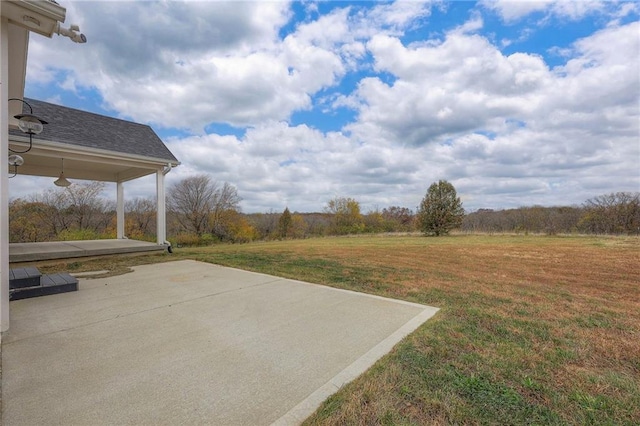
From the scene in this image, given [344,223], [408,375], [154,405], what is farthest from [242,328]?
[344,223]

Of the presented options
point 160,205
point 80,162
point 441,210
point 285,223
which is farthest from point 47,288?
point 285,223

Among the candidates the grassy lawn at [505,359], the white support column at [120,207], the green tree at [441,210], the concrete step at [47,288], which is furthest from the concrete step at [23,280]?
the green tree at [441,210]

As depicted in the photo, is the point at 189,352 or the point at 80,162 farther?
the point at 80,162

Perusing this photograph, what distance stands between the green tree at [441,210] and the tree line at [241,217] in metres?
0.07

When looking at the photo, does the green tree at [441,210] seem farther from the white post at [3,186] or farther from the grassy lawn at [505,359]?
the white post at [3,186]

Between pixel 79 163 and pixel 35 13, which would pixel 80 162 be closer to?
pixel 79 163

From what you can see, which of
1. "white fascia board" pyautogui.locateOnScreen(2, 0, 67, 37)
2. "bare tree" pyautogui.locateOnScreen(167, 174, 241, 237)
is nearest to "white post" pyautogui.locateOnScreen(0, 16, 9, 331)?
"white fascia board" pyautogui.locateOnScreen(2, 0, 67, 37)

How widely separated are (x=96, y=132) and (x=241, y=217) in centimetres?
2060

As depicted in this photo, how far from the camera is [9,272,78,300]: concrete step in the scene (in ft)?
12.5

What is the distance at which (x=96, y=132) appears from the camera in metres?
7.53

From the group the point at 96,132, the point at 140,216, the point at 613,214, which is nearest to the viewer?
the point at 96,132

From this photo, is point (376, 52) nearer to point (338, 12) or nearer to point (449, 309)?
point (338, 12)

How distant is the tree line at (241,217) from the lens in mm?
14367

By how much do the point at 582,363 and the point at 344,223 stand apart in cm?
2988
